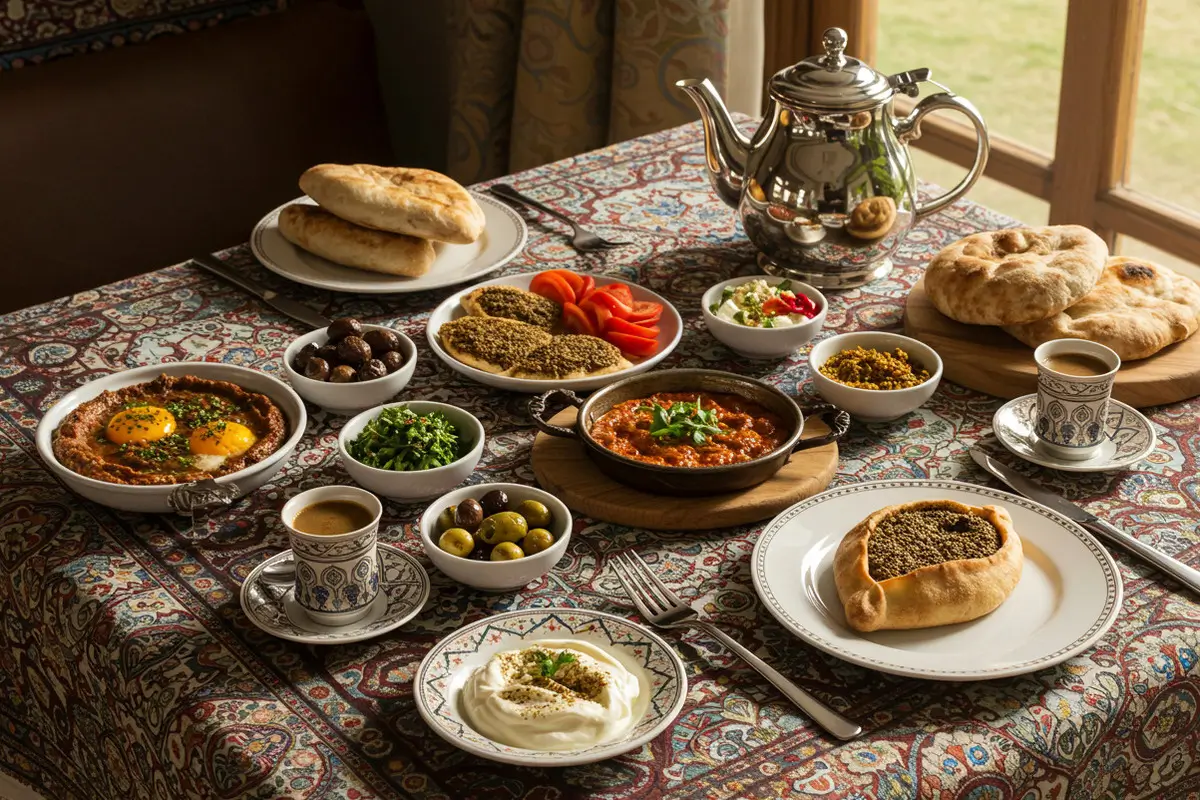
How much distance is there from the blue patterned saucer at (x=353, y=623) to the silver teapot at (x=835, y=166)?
902 millimetres

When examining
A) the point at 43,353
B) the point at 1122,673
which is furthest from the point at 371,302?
the point at 1122,673

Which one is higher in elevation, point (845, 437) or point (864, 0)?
point (864, 0)

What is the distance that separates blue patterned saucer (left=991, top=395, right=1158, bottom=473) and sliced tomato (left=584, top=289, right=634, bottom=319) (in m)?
0.58

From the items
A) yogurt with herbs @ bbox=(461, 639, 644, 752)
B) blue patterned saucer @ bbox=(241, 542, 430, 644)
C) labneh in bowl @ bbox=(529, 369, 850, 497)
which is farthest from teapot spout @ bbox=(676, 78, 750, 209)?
yogurt with herbs @ bbox=(461, 639, 644, 752)

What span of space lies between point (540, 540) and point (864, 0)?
2691 mm

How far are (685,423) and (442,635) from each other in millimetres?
440

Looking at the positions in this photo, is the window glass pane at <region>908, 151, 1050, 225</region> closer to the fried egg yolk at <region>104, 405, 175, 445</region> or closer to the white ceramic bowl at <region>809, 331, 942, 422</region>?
the white ceramic bowl at <region>809, 331, 942, 422</region>

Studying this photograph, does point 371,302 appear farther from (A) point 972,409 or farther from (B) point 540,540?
(A) point 972,409

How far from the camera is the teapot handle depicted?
6.73ft

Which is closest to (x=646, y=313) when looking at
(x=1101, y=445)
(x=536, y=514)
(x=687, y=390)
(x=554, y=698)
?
(x=687, y=390)

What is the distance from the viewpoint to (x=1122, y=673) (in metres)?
1.37

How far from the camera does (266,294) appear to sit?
2.21 m

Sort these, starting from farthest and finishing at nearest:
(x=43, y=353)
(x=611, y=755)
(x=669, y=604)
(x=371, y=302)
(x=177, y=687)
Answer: (x=371, y=302) → (x=43, y=353) → (x=669, y=604) → (x=177, y=687) → (x=611, y=755)

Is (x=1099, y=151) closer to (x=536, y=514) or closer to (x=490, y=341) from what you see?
(x=490, y=341)
